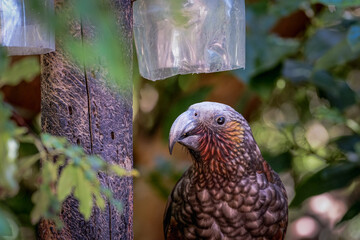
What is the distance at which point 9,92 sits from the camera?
13.7 ft

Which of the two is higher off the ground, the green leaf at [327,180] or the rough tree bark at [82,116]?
the rough tree bark at [82,116]

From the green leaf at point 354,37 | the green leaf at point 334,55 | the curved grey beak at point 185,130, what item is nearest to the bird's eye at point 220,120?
the curved grey beak at point 185,130

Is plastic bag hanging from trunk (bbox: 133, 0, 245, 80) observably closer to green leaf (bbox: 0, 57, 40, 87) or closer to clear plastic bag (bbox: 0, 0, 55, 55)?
clear plastic bag (bbox: 0, 0, 55, 55)

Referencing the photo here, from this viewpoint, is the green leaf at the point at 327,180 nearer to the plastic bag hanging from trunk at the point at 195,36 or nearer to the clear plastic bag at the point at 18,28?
the plastic bag hanging from trunk at the point at 195,36

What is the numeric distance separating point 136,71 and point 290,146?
127 cm

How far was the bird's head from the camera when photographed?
2601 millimetres

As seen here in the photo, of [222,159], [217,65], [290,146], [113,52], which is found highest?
[113,52]

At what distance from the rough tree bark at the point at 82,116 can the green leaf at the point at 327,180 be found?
1.92 m

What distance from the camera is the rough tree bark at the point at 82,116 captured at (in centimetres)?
222

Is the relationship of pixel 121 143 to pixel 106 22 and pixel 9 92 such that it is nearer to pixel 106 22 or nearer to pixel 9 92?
pixel 106 22

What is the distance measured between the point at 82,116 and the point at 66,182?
975 mm

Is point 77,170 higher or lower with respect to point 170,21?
lower

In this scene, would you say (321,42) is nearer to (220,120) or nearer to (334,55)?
(334,55)

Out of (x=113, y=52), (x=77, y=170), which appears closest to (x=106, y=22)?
(x=113, y=52)
